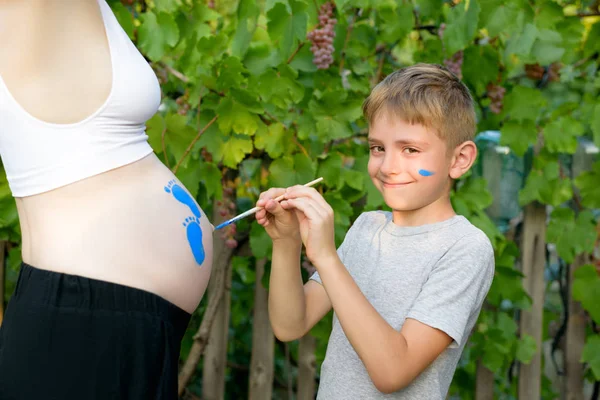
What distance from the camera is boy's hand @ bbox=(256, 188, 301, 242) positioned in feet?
4.66

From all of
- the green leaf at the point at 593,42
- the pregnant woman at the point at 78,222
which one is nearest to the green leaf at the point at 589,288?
the green leaf at the point at 593,42

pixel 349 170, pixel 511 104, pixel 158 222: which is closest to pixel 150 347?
pixel 158 222

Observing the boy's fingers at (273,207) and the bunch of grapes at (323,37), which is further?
the bunch of grapes at (323,37)

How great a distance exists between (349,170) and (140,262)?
3.57ft

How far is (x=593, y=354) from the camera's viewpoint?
2650 millimetres

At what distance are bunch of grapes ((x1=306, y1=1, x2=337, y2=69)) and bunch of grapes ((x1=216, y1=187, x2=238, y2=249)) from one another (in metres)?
0.56

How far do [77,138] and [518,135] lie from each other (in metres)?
1.65

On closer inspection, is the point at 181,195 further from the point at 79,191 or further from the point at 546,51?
the point at 546,51

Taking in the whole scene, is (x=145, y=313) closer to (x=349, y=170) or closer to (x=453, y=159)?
(x=453, y=159)

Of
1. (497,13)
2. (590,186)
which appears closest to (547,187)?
(590,186)

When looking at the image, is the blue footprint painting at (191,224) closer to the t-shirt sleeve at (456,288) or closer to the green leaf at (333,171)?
Result: the t-shirt sleeve at (456,288)

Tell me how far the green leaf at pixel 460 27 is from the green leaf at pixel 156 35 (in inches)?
32.5

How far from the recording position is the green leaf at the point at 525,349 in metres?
2.79

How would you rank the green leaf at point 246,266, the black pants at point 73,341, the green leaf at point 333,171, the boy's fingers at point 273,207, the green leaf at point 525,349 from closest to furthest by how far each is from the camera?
the black pants at point 73,341
the boy's fingers at point 273,207
the green leaf at point 333,171
the green leaf at point 525,349
the green leaf at point 246,266
